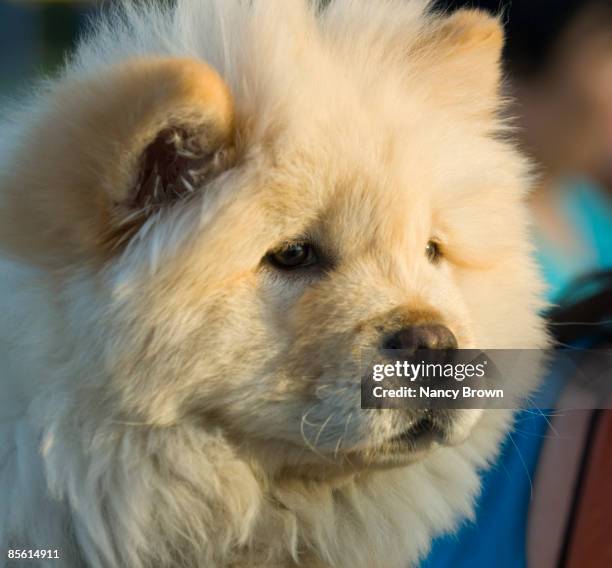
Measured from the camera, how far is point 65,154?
179cm

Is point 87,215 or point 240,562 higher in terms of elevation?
point 87,215

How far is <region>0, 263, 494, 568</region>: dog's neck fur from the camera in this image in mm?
1797

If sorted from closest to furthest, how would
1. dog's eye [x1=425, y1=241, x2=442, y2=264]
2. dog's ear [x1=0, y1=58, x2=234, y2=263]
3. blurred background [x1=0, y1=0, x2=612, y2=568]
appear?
1. dog's ear [x1=0, y1=58, x2=234, y2=263]
2. dog's eye [x1=425, y1=241, x2=442, y2=264]
3. blurred background [x1=0, y1=0, x2=612, y2=568]

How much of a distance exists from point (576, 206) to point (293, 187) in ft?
5.46

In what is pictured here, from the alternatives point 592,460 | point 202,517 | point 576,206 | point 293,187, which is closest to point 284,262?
point 293,187

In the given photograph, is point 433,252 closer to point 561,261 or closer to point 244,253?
point 244,253

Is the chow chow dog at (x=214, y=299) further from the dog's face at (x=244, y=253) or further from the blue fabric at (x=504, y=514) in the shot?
the blue fabric at (x=504, y=514)

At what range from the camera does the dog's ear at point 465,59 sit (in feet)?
7.07

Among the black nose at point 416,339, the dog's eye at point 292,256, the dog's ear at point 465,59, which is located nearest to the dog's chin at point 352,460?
the black nose at point 416,339

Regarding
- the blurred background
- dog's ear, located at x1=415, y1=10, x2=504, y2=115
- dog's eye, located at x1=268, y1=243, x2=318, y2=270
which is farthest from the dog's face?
the blurred background

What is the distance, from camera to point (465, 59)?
7.32 ft

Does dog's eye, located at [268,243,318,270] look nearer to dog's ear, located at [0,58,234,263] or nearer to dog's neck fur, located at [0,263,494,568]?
dog's ear, located at [0,58,234,263]

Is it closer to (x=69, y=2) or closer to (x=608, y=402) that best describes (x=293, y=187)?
(x=608, y=402)

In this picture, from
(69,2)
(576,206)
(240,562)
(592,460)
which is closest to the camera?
(240,562)
